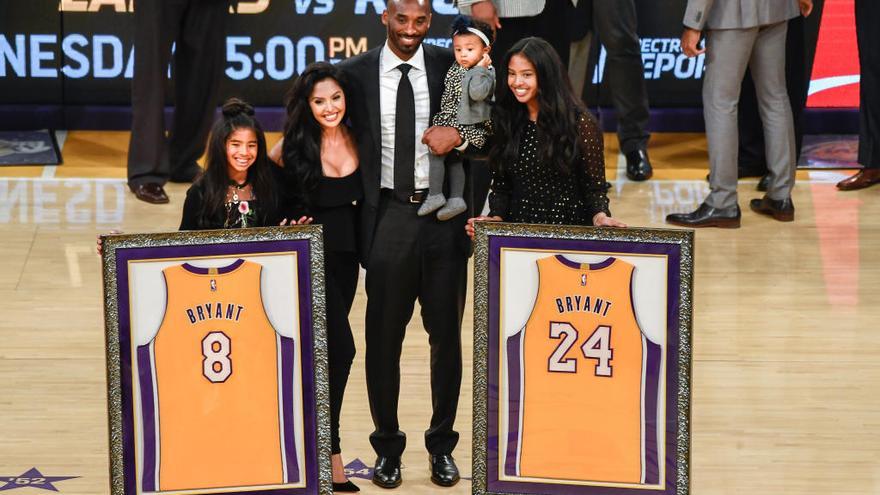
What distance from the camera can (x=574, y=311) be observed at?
4535 millimetres

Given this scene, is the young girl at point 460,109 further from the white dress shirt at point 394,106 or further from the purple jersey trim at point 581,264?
the purple jersey trim at point 581,264

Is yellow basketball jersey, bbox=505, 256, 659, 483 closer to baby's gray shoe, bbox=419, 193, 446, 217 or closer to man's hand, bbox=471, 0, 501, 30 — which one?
baby's gray shoe, bbox=419, 193, 446, 217

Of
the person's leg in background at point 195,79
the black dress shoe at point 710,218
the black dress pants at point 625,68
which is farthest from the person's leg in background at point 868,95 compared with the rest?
the person's leg in background at point 195,79

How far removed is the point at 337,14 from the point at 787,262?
337cm

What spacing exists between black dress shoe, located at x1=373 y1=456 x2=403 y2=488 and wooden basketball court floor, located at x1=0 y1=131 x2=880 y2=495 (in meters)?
0.05

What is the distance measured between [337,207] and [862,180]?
180 inches

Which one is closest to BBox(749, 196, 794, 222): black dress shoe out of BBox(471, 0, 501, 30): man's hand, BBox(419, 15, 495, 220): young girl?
BBox(471, 0, 501, 30): man's hand

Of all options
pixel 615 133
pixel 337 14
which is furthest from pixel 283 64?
pixel 615 133

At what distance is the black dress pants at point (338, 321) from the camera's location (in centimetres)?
474

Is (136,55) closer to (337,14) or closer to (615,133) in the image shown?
(337,14)

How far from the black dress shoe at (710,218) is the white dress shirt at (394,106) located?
3.25m

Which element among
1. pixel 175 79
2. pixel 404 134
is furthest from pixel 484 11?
pixel 175 79

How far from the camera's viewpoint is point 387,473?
16.4 ft

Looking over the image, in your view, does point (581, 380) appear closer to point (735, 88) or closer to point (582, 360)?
point (582, 360)
